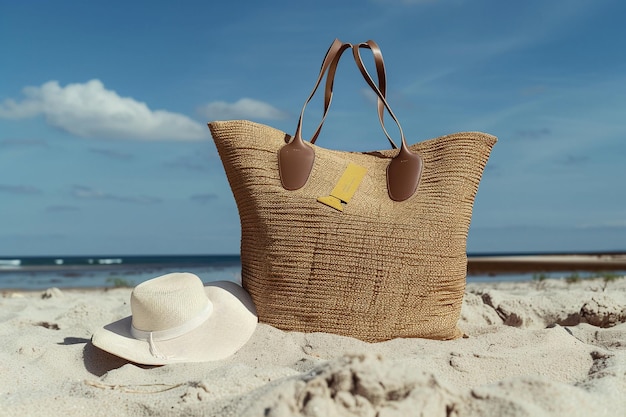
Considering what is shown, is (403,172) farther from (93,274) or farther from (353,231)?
(93,274)

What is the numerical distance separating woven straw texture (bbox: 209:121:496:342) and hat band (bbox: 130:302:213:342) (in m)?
0.36

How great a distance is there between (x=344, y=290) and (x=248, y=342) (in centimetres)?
53

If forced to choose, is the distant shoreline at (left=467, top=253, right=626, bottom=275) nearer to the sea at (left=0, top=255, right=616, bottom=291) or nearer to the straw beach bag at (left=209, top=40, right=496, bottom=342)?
the sea at (left=0, top=255, right=616, bottom=291)

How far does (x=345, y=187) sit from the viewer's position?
304cm

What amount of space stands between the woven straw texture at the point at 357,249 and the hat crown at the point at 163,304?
402 mm

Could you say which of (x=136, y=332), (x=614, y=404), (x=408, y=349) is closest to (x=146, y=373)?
(x=136, y=332)

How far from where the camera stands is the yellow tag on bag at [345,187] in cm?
295

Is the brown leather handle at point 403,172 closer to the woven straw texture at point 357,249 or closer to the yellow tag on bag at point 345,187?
the woven straw texture at point 357,249

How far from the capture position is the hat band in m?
2.70

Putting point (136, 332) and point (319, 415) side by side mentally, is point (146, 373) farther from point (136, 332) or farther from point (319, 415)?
point (319, 415)

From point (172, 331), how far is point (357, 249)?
961 millimetres

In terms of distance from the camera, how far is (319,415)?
4.71 feet

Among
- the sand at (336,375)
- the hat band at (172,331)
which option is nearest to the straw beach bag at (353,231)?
the sand at (336,375)

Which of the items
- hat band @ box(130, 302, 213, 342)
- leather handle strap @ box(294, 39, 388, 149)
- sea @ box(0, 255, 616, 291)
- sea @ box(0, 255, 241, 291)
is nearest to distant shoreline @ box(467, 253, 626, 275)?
sea @ box(0, 255, 616, 291)
